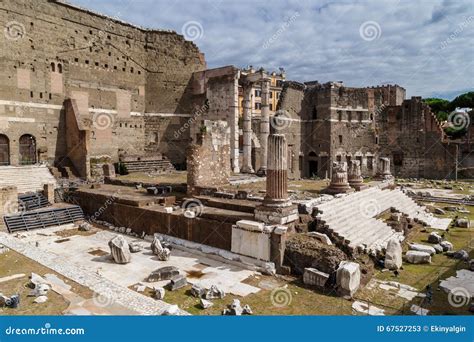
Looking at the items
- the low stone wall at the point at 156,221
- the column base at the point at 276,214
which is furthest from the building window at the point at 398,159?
the low stone wall at the point at 156,221

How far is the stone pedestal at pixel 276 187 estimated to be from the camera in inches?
423

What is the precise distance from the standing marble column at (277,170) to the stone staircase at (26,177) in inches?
552

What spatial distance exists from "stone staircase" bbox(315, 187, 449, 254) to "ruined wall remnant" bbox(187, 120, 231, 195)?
5.83 metres

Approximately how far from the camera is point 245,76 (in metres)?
26.5

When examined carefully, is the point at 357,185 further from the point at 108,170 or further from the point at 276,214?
the point at 108,170

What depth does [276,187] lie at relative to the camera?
10914 mm

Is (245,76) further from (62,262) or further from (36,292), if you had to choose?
(36,292)

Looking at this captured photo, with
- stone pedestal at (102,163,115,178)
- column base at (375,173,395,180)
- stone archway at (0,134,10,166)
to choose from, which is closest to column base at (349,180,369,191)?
column base at (375,173,395,180)

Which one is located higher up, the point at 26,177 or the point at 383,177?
the point at 26,177

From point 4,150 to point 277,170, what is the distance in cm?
1972

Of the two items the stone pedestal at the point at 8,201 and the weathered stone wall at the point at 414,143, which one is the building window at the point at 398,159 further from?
the stone pedestal at the point at 8,201

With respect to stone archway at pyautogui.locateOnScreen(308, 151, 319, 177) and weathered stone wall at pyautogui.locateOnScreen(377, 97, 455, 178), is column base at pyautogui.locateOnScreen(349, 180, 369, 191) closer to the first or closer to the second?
stone archway at pyautogui.locateOnScreen(308, 151, 319, 177)

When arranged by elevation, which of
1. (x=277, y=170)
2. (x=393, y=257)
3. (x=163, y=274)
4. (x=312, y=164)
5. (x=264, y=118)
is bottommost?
(x=163, y=274)

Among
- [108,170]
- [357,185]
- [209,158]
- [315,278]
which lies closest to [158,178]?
[108,170]
